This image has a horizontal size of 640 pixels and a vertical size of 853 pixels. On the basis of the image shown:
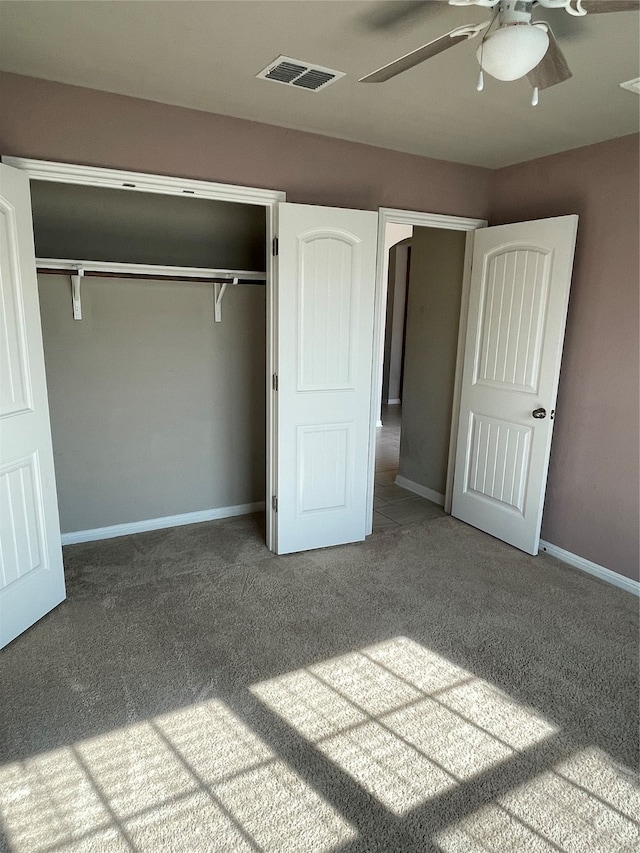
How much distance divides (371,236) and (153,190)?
1.22 metres

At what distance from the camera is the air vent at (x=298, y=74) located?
86.7 inches

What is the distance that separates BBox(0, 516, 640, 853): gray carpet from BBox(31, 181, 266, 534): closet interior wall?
23.3 inches

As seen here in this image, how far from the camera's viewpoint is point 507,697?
Result: 217cm

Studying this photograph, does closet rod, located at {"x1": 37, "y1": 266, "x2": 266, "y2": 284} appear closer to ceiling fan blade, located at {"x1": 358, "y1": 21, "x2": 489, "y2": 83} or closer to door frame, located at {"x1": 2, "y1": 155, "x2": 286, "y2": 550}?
door frame, located at {"x1": 2, "y1": 155, "x2": 286, "y2": 550}

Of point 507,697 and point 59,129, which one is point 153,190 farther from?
point 507,697

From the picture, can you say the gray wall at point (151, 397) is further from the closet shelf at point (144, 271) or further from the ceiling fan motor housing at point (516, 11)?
the ceiling fan motor housing at point (516, 11)

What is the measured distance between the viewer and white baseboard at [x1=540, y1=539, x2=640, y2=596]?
303cm

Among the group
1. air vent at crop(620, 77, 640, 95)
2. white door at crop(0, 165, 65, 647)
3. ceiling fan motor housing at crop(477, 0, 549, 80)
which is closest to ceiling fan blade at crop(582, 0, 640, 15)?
ceiling fan motor housing at crop(477, 0, 549, 80)

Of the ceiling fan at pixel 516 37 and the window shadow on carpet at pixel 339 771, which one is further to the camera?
the window shadow on carpet at pixel 339 771

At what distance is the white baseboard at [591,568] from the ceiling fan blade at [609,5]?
270 centimetres

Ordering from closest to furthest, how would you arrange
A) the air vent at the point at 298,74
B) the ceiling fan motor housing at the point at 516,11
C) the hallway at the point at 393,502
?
the ceiling fan motor housing at the point at 516,11
the air vent at the point at 298,74
the hallway at the point at 393,502

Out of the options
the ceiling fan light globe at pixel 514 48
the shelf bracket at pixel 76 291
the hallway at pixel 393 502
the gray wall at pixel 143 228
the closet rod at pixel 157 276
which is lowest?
the hallway at pixel 393 502

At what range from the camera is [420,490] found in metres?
4.53

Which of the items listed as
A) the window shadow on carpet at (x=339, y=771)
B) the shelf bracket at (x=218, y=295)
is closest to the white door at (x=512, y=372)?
the window shadow on carpet at (x=339, y=771)
